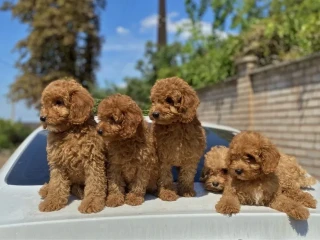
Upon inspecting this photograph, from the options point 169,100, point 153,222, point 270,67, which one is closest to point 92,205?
point 153,222

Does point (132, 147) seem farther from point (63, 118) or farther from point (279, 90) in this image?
point (279, 90)

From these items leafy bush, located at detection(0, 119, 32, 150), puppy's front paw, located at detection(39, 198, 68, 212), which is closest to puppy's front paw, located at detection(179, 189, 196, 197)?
puppy's front paw, located at detection(39, 198, 68, 212)

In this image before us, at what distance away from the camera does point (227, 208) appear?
2.03 metres

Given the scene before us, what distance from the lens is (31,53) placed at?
22516 mm

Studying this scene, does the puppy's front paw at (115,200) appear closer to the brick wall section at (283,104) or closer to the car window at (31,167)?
the car window at (31,167)

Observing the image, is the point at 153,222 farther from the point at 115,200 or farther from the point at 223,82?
the point at 223,82

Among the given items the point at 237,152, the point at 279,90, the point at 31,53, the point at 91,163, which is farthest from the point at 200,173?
the point at 31,53

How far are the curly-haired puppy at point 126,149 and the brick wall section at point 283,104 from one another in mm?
4640

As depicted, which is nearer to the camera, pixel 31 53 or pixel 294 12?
pixel 294 12

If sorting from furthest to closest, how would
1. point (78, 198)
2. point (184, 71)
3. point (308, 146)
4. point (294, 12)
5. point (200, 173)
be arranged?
1. point (184, 71)
2. point (294, 12)
3. point (308, 146)
4. point (200, 173)
5. point (78, 198)

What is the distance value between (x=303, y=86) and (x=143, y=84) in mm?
10271

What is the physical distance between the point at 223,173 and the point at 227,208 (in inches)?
23.3

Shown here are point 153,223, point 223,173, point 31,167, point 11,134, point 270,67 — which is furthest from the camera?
point 11,134

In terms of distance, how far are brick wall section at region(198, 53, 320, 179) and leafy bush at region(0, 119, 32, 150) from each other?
11067mm
